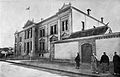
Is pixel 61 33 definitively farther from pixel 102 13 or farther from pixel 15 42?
pixel 102 13

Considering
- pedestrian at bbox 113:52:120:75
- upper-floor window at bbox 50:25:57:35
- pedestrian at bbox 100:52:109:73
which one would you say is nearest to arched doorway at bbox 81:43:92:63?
pedestrian at bbox 100:52:109:73

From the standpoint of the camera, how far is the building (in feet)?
15.1

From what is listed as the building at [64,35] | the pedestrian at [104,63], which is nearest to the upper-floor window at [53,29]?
the building at [64,35]

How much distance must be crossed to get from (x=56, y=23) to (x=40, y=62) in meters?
2.74

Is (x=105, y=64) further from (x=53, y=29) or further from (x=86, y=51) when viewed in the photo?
(x=53, y=29)

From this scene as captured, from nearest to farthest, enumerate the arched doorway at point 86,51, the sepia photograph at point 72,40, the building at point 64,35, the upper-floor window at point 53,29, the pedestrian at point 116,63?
the pedestrian at point 116,63 < the sepia photograph at point 72,40 < the arched doorway at point 86,51 < the building at point 64,35 < the upper-floor window at point 53,29

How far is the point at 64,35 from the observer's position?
22.2ft

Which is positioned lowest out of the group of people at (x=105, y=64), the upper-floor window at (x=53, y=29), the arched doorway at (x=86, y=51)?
the group of people at (x=105, y=64)

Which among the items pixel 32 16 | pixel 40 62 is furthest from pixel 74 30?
pixel 32 16

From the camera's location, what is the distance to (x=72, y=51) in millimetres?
4848

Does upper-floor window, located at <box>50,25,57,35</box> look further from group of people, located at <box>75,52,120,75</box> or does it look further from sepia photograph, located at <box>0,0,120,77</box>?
group of people, located at <box>75,52,120,75</box>

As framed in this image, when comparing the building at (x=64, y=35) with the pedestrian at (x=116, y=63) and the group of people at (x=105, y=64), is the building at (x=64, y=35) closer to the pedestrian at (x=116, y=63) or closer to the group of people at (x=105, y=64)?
the group of people at (x=105, y=64)

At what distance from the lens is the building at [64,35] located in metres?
4.60

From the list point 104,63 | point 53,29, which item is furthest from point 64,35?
point 104,63
